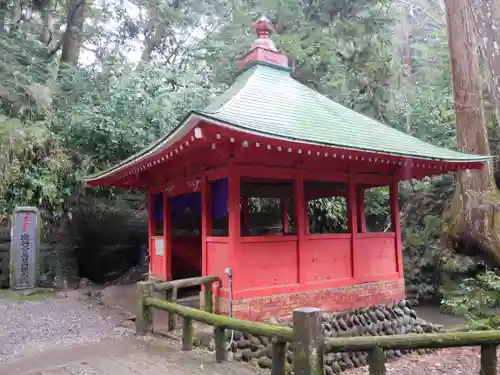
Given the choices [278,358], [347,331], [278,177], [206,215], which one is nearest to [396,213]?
[347,331]

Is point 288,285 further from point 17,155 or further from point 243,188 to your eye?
point 17,155

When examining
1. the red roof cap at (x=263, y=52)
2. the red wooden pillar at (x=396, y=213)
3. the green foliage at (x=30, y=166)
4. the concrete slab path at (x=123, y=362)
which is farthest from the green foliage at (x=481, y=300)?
the green foliage at (x=30, y=166)

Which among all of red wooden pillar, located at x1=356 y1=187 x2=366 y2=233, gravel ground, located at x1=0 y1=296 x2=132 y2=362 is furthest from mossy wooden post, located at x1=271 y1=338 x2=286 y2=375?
red wooden pillar, located at x1=356 y1=187 x2=366 y2=233

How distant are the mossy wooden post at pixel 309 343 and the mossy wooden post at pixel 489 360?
1553 millimetres

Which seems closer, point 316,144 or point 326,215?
point 316,144

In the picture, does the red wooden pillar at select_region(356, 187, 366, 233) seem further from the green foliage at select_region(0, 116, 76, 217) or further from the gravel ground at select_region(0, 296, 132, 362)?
the green foliage at select_region(0, 116, 76, 217)

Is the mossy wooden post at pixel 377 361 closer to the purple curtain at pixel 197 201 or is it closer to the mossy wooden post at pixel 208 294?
the mossy wooden post at pixel 208 294

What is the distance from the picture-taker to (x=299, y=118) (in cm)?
726

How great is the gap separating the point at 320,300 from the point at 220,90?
9361mm

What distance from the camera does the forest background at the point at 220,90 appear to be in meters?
10.5

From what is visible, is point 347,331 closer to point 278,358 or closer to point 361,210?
point 361,210

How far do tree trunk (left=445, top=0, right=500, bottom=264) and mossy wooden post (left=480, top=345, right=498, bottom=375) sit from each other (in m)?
7.18

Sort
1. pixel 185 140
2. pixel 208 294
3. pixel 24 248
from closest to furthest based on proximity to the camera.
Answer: pixel 185 140
pixel 208 294
pixel 24 248

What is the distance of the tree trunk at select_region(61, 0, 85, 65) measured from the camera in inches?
593
